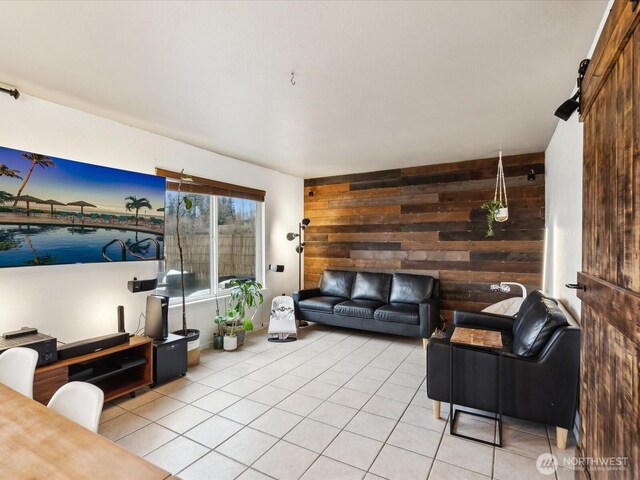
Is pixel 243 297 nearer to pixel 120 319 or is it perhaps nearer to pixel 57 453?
pixel 120 319

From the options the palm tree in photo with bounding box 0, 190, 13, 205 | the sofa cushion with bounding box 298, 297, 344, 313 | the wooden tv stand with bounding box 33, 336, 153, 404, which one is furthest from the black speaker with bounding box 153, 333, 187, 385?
the sofa cushion with bounding box 298, 297, 344, 313

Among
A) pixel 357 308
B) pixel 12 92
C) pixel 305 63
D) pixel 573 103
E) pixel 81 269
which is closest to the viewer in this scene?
pixel 573 103

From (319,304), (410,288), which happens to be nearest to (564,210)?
(410,288)

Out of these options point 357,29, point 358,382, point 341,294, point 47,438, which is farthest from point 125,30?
point 341,294

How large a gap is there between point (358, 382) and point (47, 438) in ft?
8.71

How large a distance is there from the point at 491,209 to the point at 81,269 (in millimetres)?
4670

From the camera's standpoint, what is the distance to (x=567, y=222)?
290 cm

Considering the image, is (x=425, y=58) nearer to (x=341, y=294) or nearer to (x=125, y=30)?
(x=125, y=30)

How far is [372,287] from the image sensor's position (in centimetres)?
528

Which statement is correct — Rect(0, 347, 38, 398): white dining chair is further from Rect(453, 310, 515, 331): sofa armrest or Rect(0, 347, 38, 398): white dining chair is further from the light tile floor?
Rect(453, 310, 515, 331): sofa armrest

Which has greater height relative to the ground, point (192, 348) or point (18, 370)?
point (18, 370)

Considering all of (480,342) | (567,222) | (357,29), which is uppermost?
(357,29)

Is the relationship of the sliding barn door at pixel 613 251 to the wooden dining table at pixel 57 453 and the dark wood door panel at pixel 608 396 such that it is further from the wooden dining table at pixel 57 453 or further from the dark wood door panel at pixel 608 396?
the wooden dining table at pixel 57 453

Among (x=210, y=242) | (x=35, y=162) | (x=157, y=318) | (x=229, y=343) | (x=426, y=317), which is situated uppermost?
(x=35, y=162)
